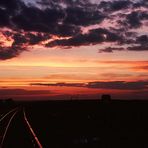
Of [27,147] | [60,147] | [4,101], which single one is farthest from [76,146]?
[4,101]

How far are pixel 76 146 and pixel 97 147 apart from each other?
1.06 meters

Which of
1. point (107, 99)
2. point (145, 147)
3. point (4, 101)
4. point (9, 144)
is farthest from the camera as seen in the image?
point (4, 101)

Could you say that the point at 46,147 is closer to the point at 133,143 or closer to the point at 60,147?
the point at 60,147

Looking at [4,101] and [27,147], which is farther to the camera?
[4,101]

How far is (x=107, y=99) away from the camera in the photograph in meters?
81.9

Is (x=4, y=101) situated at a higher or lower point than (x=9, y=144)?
higher

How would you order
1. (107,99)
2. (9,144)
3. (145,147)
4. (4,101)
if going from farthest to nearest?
(4,101) < (107,99) < (9,144) < (145,147)

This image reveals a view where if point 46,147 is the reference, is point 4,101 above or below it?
above

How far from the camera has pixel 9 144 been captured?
20.0m

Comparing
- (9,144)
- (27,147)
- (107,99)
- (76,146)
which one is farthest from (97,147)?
(107,99)

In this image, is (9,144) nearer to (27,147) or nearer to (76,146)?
(27,147)

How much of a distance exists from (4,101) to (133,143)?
14602 cm

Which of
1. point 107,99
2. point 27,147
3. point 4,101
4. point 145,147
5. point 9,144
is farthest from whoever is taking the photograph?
point 4,101

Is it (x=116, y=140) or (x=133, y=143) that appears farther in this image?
(x=116, y=140)
